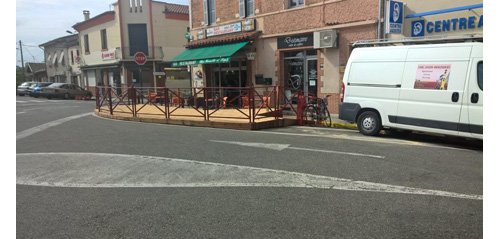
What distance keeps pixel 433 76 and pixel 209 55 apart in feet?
38.4

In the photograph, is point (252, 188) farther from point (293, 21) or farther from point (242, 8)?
point (242, 8)

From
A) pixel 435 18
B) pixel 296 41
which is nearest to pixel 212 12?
pixel 296 41

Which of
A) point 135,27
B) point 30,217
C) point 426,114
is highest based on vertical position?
point 135,27

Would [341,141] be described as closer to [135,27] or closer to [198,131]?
[198,131]

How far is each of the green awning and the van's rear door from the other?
366 inches

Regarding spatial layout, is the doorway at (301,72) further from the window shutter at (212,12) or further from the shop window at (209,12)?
the shop window at (209,12)

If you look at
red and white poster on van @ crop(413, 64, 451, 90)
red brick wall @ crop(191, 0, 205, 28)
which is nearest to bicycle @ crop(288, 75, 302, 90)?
red brick wall @ crop(191, 0, 205, 28)

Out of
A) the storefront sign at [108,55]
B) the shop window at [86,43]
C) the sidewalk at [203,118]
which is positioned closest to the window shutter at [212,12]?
the sidewalk at [203,118]

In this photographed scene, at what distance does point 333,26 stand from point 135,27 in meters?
24.1

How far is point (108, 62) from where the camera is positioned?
3594cm

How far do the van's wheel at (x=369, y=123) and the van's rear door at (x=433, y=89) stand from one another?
50 centimetres

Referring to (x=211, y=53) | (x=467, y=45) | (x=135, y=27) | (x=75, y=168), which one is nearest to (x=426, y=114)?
(x=467, y=45)

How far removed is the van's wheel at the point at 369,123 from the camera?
9.99 m

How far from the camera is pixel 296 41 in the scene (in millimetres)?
16328
